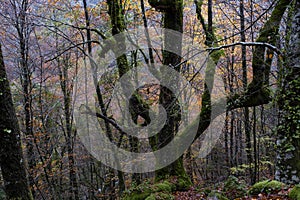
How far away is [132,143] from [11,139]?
618 centimetres

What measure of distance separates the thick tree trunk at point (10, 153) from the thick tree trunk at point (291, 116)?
176 inches

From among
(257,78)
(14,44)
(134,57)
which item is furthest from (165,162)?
(14,44)

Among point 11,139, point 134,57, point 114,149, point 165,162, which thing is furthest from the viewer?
point 114,149

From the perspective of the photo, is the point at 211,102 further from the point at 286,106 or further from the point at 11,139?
the point at 11,139

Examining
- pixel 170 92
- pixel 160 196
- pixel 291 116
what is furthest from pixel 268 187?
pixel 170 92

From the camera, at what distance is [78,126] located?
1193 cm

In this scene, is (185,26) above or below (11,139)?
above

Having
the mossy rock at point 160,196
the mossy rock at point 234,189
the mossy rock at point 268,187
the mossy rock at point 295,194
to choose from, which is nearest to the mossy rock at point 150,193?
the mossy rock at point 160,196

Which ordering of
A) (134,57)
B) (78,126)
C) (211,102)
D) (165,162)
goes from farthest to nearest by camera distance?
Answer: (78,126) → (134,57) → (165,162) → (211,102)

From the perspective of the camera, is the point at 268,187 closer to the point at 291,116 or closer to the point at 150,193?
the point at 291,116

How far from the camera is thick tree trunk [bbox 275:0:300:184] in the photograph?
3600 mm

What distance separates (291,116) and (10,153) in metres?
4.80

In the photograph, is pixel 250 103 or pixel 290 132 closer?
pixel 290 132

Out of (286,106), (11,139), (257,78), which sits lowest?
(11,139)
